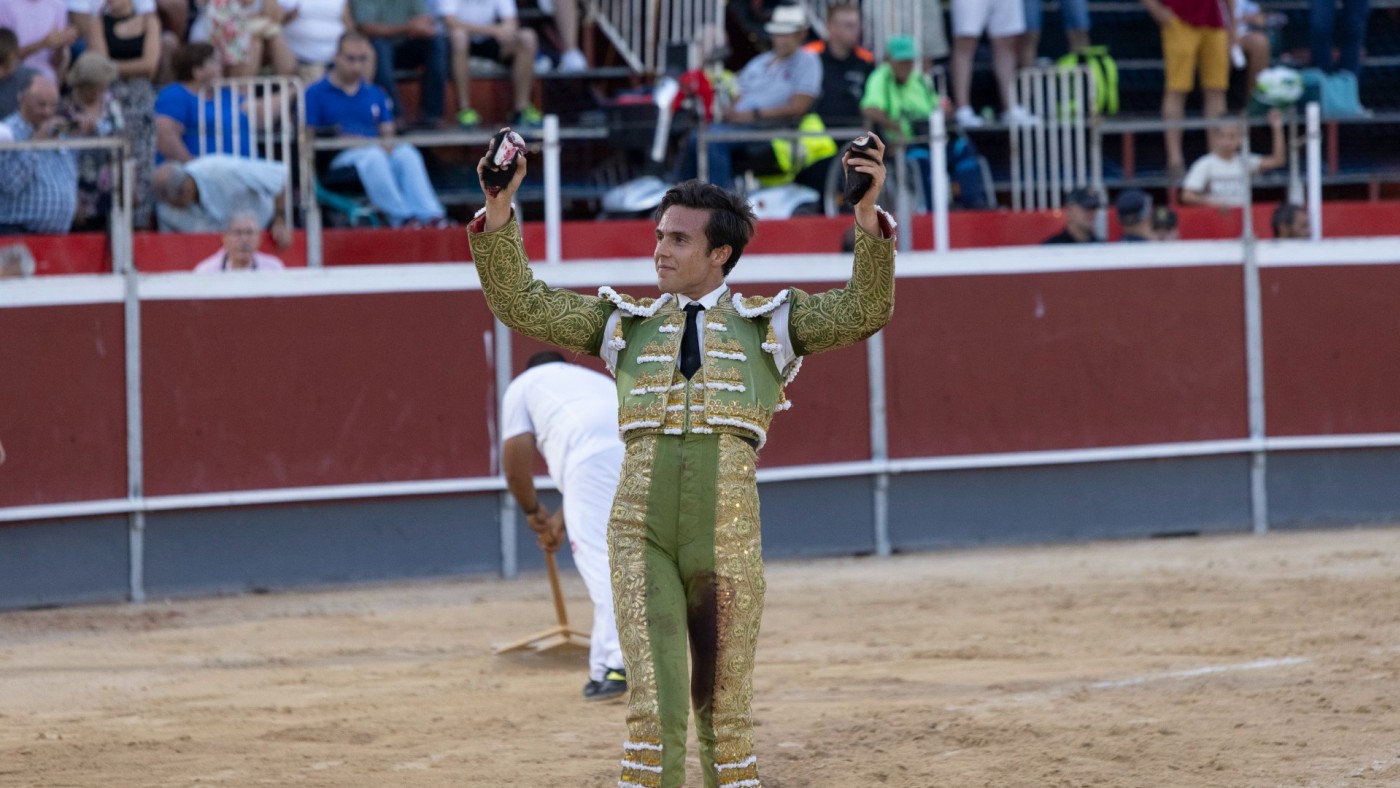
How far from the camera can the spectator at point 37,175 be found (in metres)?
9.55

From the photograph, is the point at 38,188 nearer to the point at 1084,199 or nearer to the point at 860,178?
the point at 1084,199

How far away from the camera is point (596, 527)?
663 cm

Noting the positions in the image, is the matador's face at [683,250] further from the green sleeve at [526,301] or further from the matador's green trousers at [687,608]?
the matador's green trousers at [687,608]

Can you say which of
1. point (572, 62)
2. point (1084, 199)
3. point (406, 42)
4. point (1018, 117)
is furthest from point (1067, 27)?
point (406, 42)

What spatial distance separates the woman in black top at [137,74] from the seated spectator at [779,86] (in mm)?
3196

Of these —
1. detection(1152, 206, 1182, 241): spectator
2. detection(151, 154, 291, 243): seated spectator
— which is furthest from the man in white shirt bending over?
detection(1152, 206, 1182, 241): spectator

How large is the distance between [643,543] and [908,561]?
6.23m

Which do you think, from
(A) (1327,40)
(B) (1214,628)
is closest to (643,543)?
(B) (1214,628)

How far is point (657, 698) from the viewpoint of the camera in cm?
427

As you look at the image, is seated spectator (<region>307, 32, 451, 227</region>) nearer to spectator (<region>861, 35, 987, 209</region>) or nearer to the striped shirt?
the striped shirt

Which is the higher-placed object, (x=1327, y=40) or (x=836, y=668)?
(x=1327, y=40)

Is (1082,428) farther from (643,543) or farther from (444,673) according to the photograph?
(643,543)

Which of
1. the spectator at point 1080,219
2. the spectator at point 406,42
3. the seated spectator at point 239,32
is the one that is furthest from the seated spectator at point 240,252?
the spectator at point 1080,219

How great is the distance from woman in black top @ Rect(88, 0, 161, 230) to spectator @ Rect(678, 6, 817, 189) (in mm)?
3255
